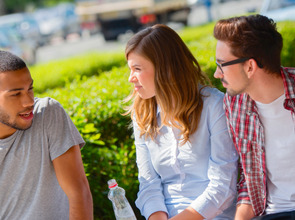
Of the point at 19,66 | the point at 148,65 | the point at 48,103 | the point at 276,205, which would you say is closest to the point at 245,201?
the point at 276,205

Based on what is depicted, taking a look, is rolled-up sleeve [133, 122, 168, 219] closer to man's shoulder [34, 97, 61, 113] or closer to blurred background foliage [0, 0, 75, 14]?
man's shoulder [34, 97, 61, 113]

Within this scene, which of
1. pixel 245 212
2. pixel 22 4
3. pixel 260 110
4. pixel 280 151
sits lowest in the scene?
pixel 22 4

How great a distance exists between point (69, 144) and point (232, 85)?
0.90 meters

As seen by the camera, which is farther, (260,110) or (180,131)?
(180,131)

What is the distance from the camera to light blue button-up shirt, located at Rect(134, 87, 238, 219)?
238 cm

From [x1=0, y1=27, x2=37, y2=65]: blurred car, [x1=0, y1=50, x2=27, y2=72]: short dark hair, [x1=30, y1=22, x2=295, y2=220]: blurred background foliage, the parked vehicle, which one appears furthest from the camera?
the parked vehicle

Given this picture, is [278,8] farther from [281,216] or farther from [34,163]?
[34,163]

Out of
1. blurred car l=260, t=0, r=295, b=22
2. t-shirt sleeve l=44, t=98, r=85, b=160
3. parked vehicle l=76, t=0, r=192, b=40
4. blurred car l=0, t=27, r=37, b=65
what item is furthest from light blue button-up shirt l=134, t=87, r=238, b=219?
parked vehicle l=76, t=0, r=192, b=40

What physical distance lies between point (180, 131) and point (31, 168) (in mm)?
839

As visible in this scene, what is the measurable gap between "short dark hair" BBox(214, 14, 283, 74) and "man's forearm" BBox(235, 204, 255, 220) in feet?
2.38

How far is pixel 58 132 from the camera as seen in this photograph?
2.39 metres

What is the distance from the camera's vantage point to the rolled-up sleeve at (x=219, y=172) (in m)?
2.35

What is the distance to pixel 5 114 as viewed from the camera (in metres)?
2.33

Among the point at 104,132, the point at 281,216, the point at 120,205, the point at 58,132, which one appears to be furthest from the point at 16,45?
the point at 281,216
